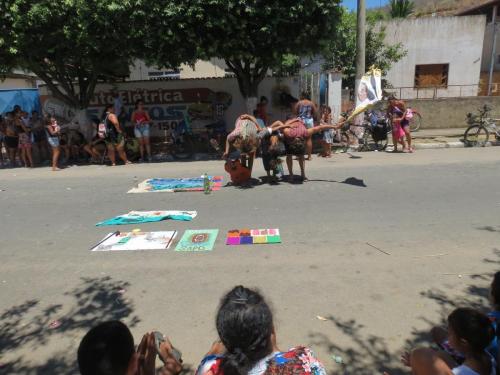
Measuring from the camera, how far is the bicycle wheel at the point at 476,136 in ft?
41.1

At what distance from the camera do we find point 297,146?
8.48m

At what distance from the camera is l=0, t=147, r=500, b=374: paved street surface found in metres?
3.59

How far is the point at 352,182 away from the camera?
846 centimetres

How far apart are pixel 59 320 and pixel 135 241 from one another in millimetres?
1897

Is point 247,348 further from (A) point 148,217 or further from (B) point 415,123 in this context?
(B) point 415,123

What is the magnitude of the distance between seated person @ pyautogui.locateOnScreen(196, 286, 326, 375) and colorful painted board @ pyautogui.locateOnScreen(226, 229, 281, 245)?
347 centimetres

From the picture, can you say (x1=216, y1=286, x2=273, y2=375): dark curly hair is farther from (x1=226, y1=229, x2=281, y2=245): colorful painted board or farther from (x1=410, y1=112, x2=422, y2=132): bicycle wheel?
(x1=410, y1=112, x2=422, y2=132): bicycle wheel

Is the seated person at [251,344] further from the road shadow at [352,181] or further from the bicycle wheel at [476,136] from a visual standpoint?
the bicycle wheel at [476,136]

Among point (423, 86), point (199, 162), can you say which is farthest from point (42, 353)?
point (423, 86)

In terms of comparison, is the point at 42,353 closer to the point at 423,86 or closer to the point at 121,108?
the point at 121,108

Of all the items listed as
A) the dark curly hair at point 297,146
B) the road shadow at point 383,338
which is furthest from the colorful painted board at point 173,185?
the road shadow at point 383,338

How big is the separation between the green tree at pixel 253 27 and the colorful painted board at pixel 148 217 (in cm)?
581

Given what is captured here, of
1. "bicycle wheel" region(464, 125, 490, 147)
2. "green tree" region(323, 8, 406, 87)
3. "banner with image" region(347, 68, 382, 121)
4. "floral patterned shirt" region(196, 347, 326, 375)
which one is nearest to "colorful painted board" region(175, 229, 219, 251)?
"floral patterned shirt" region(196, 347, 326, 375)

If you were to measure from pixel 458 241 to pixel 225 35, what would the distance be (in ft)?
26.7
